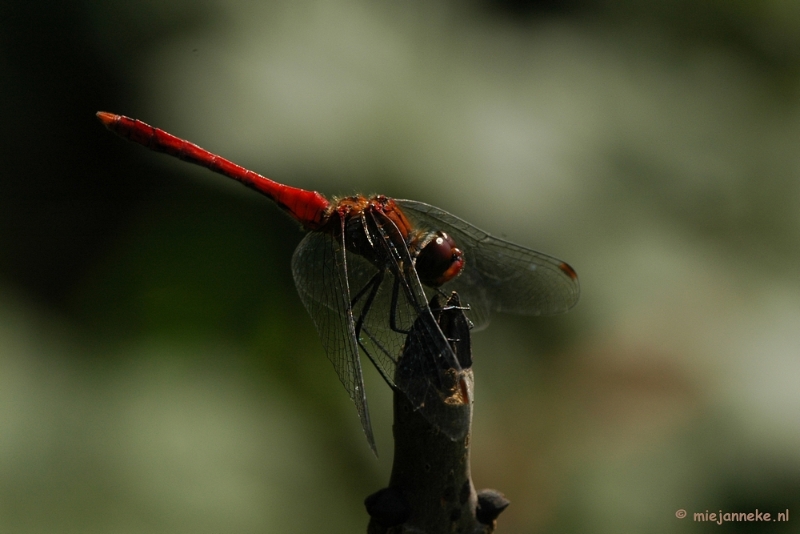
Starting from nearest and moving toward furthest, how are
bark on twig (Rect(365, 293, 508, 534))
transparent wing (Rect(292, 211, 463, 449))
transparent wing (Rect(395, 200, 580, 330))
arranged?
bark on twig (Rect(365, 293, 508, 534)) < transparent wing (Rect(292, 211, 463, 449)) < transparent wing (Rect(395, 200, 580, 330))

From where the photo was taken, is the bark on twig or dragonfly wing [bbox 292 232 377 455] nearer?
the bark on twig

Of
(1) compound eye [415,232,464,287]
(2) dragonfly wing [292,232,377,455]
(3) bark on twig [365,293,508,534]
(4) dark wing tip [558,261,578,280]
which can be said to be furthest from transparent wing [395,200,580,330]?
(3) bark on twig [365,293,508,534]

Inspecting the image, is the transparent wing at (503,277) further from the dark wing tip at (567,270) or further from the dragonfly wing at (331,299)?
the dragonfly wing at (331,299)

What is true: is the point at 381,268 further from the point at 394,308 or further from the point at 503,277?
the point at 503,277

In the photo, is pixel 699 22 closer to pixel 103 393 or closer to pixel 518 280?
pixel 518 280

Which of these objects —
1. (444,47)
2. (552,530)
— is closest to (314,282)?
(552,530)

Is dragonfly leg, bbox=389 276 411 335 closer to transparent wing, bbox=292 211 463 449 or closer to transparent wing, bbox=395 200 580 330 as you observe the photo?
transparent wing, bbox=292 211 463 449

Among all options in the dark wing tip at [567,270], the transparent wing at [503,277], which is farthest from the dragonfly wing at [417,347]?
the dark wing tip at [567,270]

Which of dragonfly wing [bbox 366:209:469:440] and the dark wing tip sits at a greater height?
the dark wing tip

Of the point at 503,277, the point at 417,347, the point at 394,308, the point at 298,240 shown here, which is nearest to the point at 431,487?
the point at 417,347
